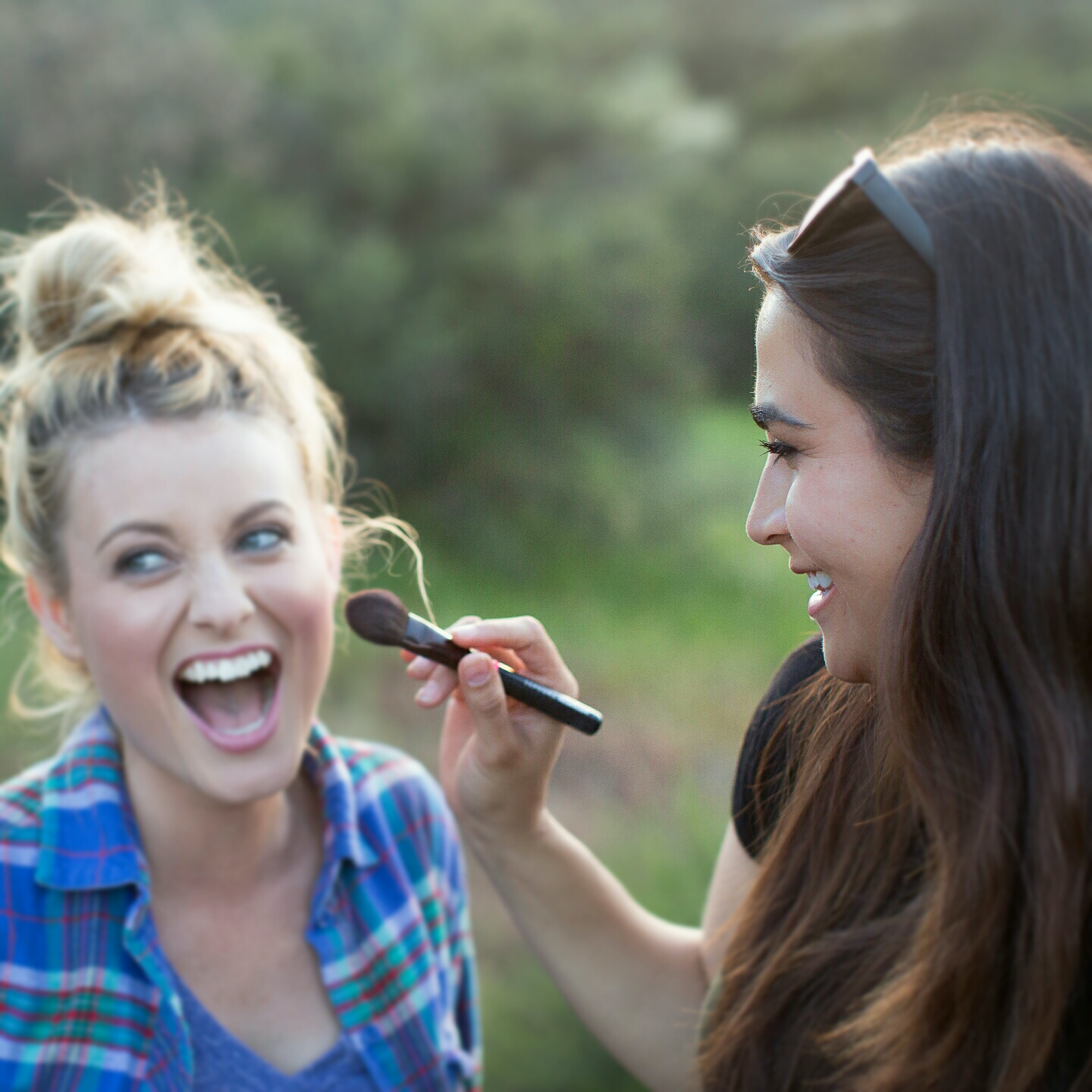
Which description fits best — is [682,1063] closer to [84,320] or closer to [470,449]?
[84,320]

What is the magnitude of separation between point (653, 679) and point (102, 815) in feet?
5.96

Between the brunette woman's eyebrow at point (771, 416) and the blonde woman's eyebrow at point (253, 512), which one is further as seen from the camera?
the blonde woman's eyebrow at point (253, 512)

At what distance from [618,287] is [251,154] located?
1738 millimetres

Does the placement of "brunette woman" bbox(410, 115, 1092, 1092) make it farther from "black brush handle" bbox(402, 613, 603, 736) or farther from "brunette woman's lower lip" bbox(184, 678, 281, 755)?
"brunette woman's lower lip" bbox(184, 678, 281, 755)

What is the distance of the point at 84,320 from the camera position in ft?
5.35

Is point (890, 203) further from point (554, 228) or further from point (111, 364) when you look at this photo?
point (554, 228)

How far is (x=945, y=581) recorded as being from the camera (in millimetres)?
1009

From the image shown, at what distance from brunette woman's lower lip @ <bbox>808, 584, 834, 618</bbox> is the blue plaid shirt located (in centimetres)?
89

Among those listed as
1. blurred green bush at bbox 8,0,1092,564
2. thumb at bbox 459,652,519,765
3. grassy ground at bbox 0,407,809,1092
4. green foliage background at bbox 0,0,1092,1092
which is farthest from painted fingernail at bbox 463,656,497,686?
blurred green bush at bbox 8,0,1092,564

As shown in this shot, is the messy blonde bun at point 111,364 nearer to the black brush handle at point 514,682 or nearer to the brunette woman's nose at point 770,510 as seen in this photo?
the black brush handle at point 514,682

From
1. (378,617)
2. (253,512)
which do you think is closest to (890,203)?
(378,617)

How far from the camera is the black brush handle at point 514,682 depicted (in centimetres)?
127

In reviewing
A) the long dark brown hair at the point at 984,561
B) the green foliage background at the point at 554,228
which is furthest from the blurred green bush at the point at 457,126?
the long dark brown hair at the point at 984,561

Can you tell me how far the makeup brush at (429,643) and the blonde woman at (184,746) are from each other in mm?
219
